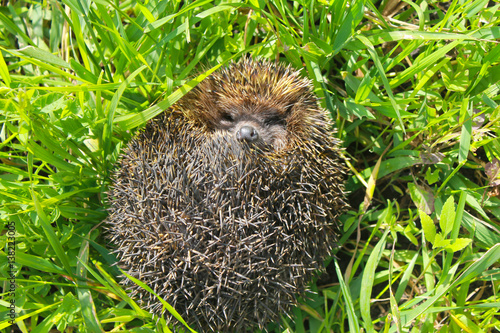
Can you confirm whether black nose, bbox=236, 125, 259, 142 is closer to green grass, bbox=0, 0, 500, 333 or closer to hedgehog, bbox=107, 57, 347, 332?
hedgehog, bbox=107, 57, 347, 332

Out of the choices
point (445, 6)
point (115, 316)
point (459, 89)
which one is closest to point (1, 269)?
point (115, 316)

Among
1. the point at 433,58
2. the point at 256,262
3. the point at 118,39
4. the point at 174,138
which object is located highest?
the point at 118,39

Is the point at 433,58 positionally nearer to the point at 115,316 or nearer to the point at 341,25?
the point at 341,25

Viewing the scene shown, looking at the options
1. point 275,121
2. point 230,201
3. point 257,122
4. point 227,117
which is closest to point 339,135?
point 275,121

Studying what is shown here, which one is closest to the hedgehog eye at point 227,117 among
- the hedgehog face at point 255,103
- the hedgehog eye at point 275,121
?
the hedgehog face at point 255,103

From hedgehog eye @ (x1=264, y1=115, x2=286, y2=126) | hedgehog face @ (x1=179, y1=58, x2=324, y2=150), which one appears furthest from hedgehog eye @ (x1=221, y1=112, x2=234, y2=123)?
hedgehog eye @ (x1=264, y1=115, x2=286, y2=126)

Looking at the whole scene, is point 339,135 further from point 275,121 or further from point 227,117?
point 227,117
